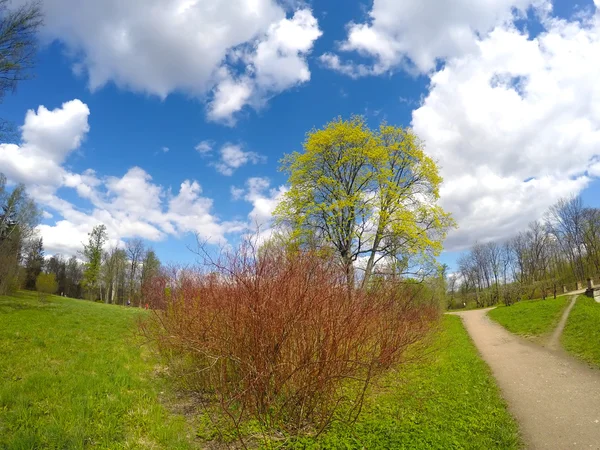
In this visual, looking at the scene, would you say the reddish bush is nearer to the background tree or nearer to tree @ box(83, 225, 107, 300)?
tree @ box(83, 225, 107, 300)

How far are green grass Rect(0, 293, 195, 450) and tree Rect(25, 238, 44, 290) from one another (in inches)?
1910

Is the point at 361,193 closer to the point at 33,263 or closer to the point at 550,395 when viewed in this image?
the point at 550,395

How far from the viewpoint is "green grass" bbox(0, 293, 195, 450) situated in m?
4.02

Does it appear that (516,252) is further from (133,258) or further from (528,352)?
(133,258)

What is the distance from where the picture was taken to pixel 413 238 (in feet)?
55.3

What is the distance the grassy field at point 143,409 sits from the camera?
13.6 ft

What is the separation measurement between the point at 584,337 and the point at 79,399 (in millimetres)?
15092

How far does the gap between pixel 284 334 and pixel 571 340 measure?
43.5 feet

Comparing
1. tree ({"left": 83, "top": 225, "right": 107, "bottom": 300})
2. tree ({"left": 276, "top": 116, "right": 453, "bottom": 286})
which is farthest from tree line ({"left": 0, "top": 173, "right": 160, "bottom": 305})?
tree ({"left": 276, "top": 116, "right": 453, "bottom": 286})

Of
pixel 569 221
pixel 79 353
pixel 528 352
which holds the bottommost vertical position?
pixel 528 352

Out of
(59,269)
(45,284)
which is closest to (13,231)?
(45,284)

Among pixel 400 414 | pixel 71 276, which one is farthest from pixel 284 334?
pixel 71 276

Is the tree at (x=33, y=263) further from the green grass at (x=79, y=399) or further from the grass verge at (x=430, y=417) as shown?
the grass verge at (x=430, y=417)

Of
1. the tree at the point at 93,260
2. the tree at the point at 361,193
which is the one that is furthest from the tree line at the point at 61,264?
the tree at the point at 361,193
